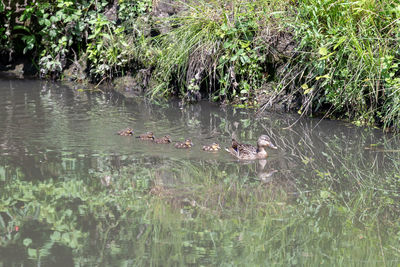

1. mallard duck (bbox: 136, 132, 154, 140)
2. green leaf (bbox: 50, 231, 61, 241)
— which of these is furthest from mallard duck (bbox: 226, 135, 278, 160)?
green leaf (bbox: 50, 231, 61, 241)

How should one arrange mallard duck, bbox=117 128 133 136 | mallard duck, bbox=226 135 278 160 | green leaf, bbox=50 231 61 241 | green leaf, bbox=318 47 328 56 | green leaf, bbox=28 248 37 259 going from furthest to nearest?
green leaf, bbox=318 47 328 56, mallard duck, bbox=117 128 133 136, mallard duck, bbox=226 135 278 160, green leaf, bbox=50 231 61 241, green leaf, bbox=28 248 37 259

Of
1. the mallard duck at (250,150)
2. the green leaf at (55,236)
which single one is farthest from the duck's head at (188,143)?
the green leaf at (55,236)

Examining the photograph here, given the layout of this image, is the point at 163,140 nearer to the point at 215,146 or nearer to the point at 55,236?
the point at 215,146

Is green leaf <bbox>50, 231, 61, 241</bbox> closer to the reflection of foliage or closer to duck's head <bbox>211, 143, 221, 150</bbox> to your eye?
the reflection of foliage

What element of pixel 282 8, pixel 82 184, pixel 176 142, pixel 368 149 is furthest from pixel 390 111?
pixel 82 184

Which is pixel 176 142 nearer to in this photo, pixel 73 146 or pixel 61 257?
pixel 73 146

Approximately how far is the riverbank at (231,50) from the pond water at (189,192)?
55 centimetres

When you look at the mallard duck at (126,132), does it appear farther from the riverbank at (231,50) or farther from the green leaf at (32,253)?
the green leaf at (32,253)

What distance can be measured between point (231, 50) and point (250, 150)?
2.85 meters

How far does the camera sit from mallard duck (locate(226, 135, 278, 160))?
7.89m

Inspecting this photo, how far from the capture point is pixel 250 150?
7.95m

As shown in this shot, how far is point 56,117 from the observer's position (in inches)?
372

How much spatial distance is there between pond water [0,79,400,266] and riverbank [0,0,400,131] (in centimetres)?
55

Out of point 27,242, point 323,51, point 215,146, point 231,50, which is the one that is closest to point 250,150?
point 215,146
